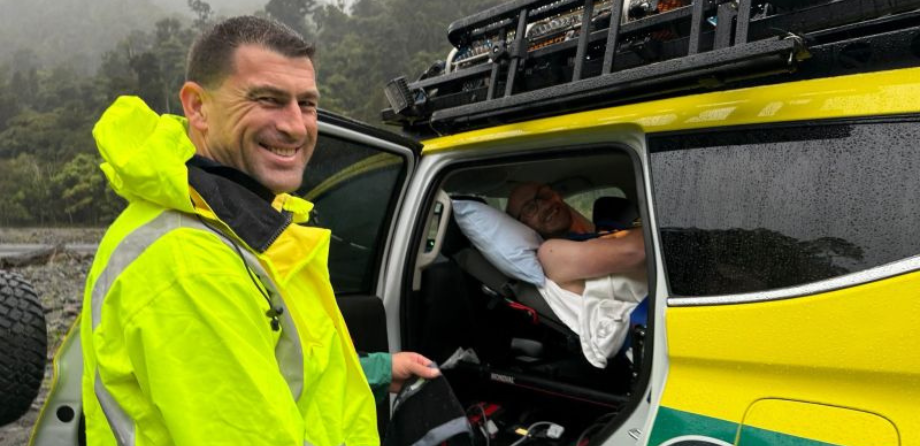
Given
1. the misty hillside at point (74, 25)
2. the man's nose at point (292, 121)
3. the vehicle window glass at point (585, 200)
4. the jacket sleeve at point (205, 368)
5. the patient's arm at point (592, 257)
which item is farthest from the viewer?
the misty hillside at point (74, 25)

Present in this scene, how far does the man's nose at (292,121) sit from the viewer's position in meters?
1.34

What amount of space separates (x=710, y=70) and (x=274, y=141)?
1.00m

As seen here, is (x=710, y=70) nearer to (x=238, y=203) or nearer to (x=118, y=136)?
(x=238, y=203)

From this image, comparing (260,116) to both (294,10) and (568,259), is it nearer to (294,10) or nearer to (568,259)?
(568,259)

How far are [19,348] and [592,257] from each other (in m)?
2.12

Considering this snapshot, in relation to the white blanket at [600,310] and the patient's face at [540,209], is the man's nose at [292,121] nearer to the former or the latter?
the white blanket at [600,310]

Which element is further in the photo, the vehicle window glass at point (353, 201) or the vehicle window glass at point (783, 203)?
the vehicle window glass at point (353, 201)

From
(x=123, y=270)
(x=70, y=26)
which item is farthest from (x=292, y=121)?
(x=70, y=26)

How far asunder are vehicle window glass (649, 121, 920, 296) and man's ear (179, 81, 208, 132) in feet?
3.69

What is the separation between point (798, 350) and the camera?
52.6 inches

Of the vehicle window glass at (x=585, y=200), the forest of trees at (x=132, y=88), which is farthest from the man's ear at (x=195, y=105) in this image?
the forest of trees at (x=132, y=88)

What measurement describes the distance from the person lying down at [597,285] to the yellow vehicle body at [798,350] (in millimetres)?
835

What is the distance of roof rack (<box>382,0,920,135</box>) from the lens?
1.44m

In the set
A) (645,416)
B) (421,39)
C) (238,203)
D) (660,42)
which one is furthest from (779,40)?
(421,39)
